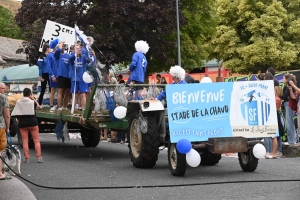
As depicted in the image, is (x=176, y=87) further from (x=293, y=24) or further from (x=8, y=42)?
(x=8, y=42)

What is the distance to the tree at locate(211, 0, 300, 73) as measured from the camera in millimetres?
49750

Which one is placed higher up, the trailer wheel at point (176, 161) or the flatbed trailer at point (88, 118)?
the flatbed trailer at point (88, 118)

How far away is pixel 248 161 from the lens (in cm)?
1249

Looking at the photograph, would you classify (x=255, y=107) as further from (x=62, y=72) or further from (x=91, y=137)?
(x=91, y=137)

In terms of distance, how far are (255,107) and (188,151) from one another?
174 cm

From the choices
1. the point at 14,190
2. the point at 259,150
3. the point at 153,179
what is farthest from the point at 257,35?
the point at 14,190

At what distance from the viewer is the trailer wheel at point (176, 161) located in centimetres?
1179

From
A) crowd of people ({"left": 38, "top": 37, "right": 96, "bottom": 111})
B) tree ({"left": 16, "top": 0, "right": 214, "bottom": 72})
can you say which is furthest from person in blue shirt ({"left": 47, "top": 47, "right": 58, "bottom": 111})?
tree ({"left": 16, "top": 0, "right": 214, "bottom": 72})

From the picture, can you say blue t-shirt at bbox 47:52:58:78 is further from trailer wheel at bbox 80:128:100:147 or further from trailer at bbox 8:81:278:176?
trailer at bbox 8:81:278:176

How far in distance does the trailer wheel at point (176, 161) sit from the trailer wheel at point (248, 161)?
1.30 metres

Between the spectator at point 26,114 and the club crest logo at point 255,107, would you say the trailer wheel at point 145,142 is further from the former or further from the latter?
the spectator at point 26,114

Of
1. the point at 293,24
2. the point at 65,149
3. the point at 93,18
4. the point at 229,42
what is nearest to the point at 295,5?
the point at 293,24

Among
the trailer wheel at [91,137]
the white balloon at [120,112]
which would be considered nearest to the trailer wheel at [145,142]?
the white balloon at [120,112]

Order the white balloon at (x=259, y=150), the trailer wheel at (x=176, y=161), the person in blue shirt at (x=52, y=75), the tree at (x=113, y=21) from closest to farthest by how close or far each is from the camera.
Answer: the trailer wheel at (x=176, y=161) < the white balloon at (x=259, y=150) < the person in blue shirt at (x=52, y=75) < the tree at (x=113, y=21)
